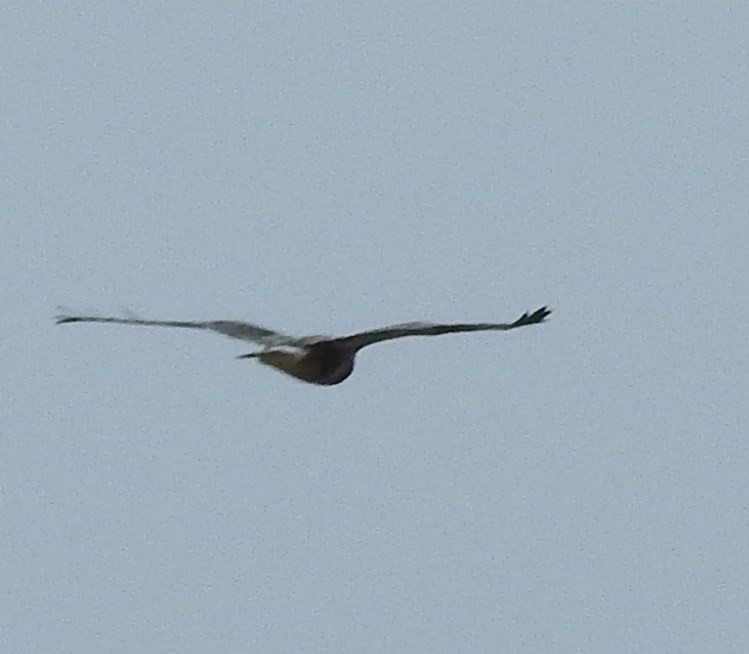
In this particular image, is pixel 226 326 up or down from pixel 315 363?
up

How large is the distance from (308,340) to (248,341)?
0.67 m

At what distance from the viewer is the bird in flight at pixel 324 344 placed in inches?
615

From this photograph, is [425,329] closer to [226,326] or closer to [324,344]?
[324,344]

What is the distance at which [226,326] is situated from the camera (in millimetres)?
17078

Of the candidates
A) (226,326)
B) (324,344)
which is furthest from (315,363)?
(226,326)

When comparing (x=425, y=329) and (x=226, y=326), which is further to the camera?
(x=226, y=326)

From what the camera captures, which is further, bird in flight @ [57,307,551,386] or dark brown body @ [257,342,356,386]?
dark brown body @ [257,342,356,386]

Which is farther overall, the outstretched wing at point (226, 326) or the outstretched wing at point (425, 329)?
the outstretched wing at point (226, 326)

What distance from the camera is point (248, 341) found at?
16750 mm

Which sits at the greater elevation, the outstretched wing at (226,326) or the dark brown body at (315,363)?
the outstretched wing at (226,326)

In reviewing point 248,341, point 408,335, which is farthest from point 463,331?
point 248,341

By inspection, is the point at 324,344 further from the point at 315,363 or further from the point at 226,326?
the point at 226,326

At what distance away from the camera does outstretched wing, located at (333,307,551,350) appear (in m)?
15.5

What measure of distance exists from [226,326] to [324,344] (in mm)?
1272
